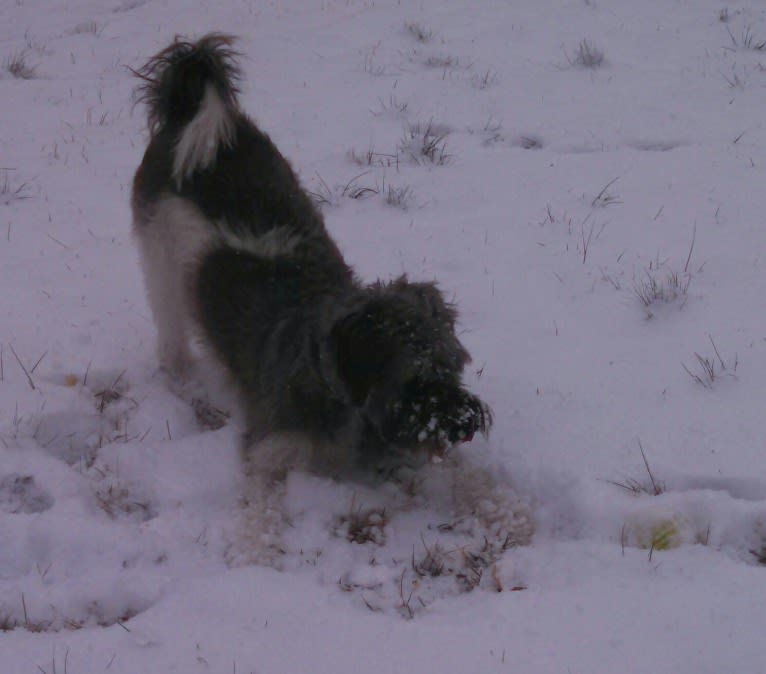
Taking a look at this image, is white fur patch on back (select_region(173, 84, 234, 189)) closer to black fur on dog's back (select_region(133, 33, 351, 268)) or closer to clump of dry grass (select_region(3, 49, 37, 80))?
black fur on dog's back (select_region(133, 33, 351, 268))

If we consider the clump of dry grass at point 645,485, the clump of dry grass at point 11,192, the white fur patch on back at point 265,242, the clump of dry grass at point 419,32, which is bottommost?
Result: the clump of dry grass at point 645,485

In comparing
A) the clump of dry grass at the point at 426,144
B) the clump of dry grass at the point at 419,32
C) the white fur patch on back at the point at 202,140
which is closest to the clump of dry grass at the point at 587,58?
the clump of dry grass at the point at 419,32

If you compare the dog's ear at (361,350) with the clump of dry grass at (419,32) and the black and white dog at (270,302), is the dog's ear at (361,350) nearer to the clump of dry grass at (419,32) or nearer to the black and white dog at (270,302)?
the black and white dog at (270,302)

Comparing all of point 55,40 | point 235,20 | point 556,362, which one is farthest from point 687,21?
point 55,40

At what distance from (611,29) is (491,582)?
628cm

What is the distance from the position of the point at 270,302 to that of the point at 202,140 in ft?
2.92

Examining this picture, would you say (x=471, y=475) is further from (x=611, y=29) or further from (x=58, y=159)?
(x=611, y=29)

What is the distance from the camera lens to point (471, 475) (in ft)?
10.4

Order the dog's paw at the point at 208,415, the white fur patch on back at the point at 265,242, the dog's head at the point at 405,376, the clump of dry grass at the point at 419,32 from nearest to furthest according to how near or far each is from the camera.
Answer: the dog's head at the point at 405,376
the white fur patch on back at the point at 265,242
the dog's paw at the point at 208,415
the clump of dry grass at the point at 419,32

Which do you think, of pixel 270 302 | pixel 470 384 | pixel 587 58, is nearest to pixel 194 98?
pixel 270 302

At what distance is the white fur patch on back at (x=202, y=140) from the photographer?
12.0 feet

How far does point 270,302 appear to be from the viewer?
3377 mm

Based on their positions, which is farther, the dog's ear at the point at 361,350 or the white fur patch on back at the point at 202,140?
the white fur patch on back at the point at 202,140

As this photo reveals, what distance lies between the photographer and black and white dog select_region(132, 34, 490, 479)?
9.20 ft
